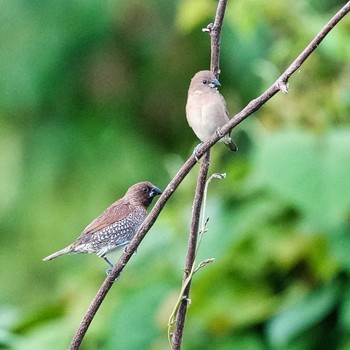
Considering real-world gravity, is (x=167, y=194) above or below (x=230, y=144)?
below

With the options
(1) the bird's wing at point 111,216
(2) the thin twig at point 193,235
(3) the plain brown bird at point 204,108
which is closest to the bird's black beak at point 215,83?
(3) the plain brown bird at point 204,108

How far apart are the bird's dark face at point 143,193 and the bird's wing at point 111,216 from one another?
0.02 m

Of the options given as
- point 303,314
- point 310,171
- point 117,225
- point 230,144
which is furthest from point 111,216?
point 303,314

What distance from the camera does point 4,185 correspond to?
7977mm

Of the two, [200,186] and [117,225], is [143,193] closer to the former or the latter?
[117,225]

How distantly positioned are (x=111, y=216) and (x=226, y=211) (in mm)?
2913

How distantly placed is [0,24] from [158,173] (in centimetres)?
186

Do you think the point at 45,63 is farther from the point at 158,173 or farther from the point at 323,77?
the point at 323,77

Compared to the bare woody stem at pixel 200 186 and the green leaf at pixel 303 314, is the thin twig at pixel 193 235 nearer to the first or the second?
the bare woody stem at pixel 200 186

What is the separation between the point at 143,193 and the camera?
5.85ft

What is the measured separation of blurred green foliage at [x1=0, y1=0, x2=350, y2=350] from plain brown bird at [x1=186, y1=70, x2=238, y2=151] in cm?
162

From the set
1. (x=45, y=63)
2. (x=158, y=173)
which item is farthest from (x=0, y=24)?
(x=158, y=173)

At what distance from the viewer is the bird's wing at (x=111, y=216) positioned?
1.64 m

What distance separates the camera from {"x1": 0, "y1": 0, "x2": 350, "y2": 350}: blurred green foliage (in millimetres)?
4352
